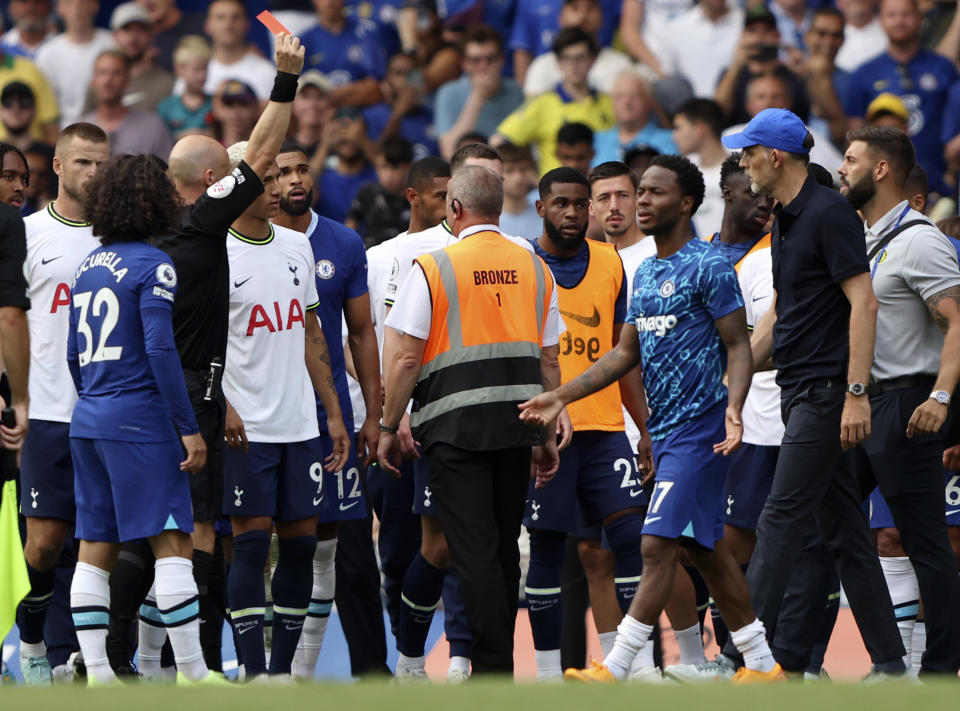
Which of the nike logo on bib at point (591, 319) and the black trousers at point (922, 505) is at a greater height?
the nike logo on bib at point (591, 319)

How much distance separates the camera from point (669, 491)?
6629 mm

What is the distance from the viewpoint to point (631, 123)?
12.7 meters

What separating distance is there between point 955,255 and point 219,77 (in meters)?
8.95

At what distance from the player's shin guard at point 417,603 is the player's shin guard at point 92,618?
1.81 meters

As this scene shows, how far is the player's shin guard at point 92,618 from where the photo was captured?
635cm

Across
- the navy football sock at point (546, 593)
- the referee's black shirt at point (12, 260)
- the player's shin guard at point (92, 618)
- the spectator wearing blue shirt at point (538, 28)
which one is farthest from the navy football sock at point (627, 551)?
the spectator wearing blue shirt at point (538, 28)

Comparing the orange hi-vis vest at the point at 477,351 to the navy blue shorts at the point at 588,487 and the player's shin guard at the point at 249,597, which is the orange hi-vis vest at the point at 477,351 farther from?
the player's shin guard at the point at 249,597

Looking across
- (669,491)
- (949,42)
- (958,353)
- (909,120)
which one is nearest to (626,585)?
(669,491)

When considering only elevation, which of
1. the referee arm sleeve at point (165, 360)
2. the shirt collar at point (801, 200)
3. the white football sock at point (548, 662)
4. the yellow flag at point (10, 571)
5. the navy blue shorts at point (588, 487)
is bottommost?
the white football sock at point (548, 662)

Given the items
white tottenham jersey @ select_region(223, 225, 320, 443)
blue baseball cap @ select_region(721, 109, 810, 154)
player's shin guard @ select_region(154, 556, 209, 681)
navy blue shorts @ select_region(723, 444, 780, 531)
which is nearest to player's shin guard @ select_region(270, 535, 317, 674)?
white tottenham jersey @ select_region(223, 225, 320, 443)

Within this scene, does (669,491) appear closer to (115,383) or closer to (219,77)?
(115,383)

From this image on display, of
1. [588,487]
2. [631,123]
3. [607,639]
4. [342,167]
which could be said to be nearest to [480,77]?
[342,167]

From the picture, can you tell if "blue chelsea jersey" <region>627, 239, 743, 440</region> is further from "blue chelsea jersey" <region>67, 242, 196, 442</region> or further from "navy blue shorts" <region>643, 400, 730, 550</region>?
"blue chelsea jersey" <region>67, 242, 196, 442</region>

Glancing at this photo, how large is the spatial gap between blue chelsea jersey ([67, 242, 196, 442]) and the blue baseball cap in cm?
264
